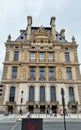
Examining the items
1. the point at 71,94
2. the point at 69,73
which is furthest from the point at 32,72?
the point at 71,94

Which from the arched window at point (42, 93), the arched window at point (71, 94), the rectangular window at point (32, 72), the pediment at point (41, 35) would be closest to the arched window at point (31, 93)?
the arched window at point (42, 93)

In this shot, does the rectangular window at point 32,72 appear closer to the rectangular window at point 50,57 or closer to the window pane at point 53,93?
the rectangular window at point 50,57

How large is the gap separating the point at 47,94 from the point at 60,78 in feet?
17.3

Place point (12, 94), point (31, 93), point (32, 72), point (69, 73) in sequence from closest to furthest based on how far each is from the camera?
point (31, 93) < point (12, 94) < point (32, 72) < point (69, 73)

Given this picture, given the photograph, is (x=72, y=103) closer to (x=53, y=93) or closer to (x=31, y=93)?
(x=53, y=93)

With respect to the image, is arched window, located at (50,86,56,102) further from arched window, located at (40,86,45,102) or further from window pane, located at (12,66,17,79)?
window pane, located at (12,66,17,79)

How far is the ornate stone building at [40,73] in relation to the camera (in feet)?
117

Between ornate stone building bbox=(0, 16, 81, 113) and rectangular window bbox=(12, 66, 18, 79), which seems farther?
rectangular window bbox=(12, 66, 18, 79)

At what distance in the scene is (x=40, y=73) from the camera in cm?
3925

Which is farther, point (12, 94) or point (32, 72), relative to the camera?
point (32, 72)

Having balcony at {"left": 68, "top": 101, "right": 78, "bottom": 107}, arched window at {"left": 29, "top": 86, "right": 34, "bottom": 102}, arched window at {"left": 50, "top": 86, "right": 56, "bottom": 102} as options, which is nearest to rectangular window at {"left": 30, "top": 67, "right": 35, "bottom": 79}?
arched window at {"left": 29, "top": 86, "right": 34, "bottom": 102}

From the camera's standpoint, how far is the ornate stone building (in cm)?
3559

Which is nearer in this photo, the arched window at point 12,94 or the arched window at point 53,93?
the arched window at point 53,93

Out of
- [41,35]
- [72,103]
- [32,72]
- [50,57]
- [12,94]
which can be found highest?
[41,35]
